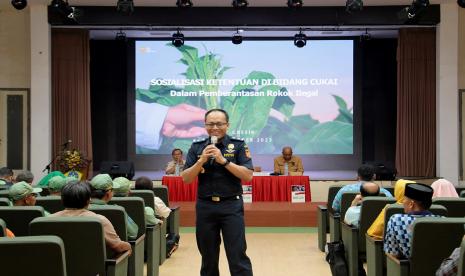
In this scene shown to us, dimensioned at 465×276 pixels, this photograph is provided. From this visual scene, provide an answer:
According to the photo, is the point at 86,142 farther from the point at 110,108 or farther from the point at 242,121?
the point at 242,121

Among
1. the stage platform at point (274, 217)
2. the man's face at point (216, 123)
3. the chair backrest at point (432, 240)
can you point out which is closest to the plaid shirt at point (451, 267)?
the chair backrest at point (432, 240)

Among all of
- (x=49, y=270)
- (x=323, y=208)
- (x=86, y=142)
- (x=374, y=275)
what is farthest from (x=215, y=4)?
(x=49, y=270)

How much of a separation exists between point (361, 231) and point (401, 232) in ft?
4.24

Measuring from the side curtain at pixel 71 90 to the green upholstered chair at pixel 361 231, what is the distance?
826 cm

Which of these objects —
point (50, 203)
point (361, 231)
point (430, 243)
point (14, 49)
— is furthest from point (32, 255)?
point (14, 49)

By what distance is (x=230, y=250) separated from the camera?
147 inches

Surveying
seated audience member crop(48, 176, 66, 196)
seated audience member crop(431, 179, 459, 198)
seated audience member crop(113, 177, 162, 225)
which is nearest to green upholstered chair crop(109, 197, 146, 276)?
seated audience member crop(113, 177, 162, 225)

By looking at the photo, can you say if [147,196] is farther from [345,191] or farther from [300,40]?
[300,40]

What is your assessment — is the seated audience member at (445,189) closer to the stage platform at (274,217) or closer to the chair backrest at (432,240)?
the chair backrest at (432,240)

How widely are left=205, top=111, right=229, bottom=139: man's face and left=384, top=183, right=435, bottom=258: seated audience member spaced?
113 centimetres

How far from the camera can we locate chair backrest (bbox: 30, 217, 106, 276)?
3.27 m

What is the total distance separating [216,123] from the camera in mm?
3711

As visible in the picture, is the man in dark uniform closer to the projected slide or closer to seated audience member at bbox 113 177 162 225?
seated audience member at bbox 113 177 162 225

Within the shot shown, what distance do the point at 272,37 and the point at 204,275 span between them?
1018 cm
